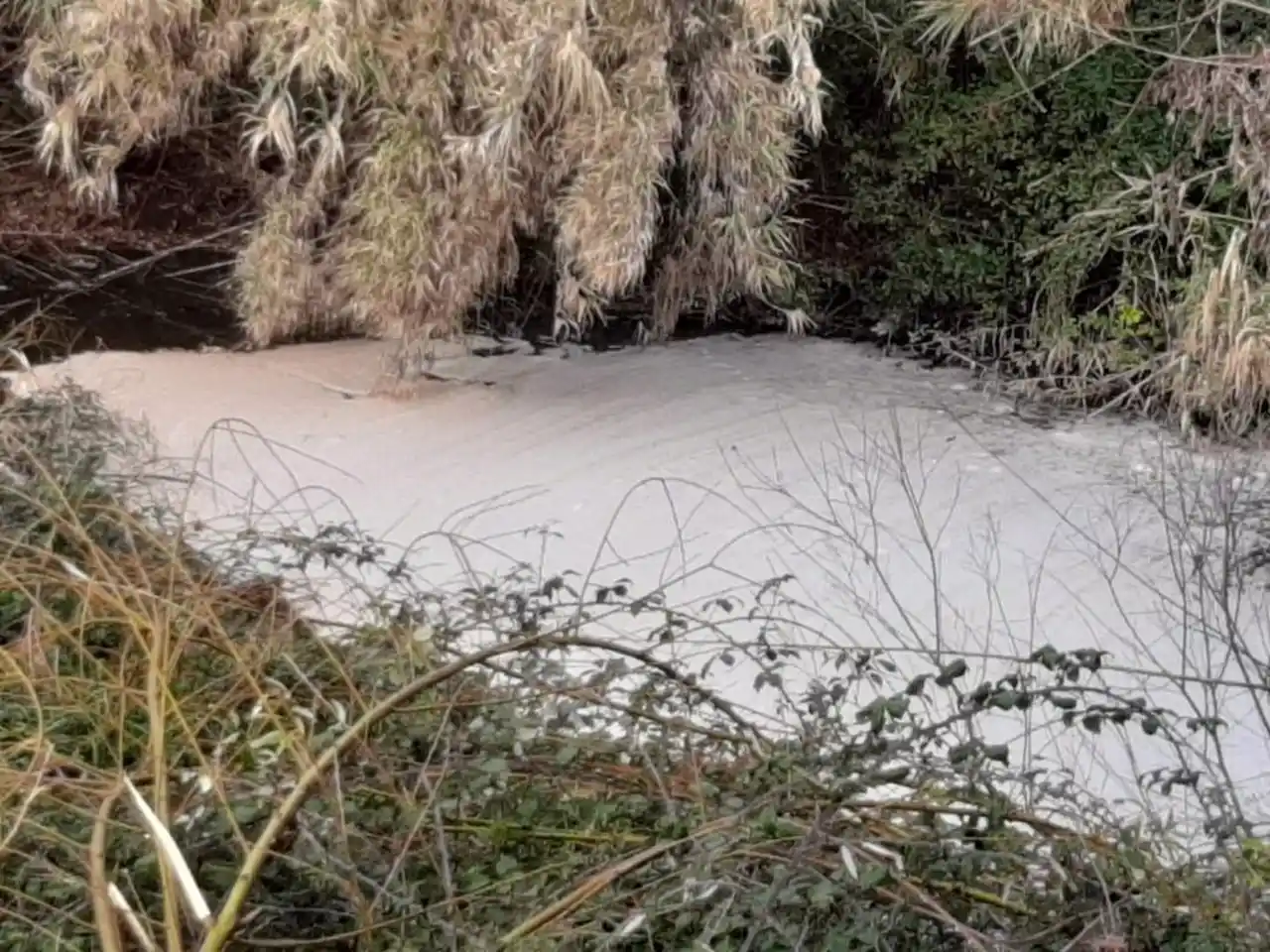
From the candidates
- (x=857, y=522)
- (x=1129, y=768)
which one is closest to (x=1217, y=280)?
(x=857, y=522)

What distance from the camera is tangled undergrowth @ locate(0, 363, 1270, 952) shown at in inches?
74.6

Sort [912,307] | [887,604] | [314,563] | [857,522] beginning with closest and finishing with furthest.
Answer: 1. [314,563]
2. [887,604]
3. [857,522]
4. [912,307]

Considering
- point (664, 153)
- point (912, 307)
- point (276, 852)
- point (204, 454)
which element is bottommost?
point (276, 852)

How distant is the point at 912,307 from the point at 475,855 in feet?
15.7

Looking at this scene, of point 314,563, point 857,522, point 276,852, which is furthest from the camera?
point 857,522

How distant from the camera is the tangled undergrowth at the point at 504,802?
1.89 m

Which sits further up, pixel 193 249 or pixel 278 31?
pixel 278 31

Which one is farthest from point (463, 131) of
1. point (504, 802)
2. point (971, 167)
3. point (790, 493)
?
point (504, 802)

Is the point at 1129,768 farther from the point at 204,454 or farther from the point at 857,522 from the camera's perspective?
the point at 204,454

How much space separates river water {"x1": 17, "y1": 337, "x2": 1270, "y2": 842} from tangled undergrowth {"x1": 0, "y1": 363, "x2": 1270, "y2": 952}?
1.66ft

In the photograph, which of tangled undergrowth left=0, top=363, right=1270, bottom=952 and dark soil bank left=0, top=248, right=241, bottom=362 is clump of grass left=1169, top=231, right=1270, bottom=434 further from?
dark soil bank left=0, top=248, right=241, bottom=362

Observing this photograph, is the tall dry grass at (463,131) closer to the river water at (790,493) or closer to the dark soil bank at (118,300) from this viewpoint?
the river water at (790,493)

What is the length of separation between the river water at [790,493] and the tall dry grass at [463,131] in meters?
0.40

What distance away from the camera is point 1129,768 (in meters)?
2.95
